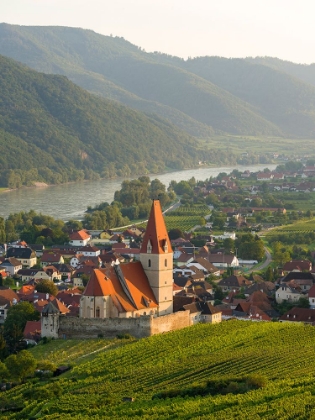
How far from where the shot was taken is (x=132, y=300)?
46.8m

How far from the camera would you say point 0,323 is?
177 ft

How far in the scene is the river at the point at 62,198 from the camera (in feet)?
362

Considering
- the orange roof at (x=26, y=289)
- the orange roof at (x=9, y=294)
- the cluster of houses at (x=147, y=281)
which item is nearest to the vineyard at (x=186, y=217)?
the cluster of houses at (x=147, y=281)

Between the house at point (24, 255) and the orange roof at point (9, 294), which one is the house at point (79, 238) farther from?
the orange roof at point (9, 294)

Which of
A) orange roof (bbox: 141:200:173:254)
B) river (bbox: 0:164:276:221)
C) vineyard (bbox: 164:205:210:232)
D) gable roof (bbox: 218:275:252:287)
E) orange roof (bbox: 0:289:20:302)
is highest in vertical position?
orange roof (bbox: 141:200:173:254)

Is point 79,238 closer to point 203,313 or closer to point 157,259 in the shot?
point 203,313

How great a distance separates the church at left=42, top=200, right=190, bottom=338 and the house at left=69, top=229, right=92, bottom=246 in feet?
121

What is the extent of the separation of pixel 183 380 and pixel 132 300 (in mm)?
10324

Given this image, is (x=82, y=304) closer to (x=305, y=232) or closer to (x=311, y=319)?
(x=311, y=319)

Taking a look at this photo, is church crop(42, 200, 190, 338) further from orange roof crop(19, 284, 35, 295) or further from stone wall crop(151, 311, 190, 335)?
orange roof crop(19, 284, 35, 295)

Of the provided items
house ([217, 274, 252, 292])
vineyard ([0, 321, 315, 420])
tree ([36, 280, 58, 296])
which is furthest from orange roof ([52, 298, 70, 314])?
house ([217, 274, 252, 292])

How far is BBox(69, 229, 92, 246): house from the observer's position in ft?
280

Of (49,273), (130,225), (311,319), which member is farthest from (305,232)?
(311,319)

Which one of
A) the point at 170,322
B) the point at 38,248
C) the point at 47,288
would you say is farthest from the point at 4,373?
the point at 38,248
